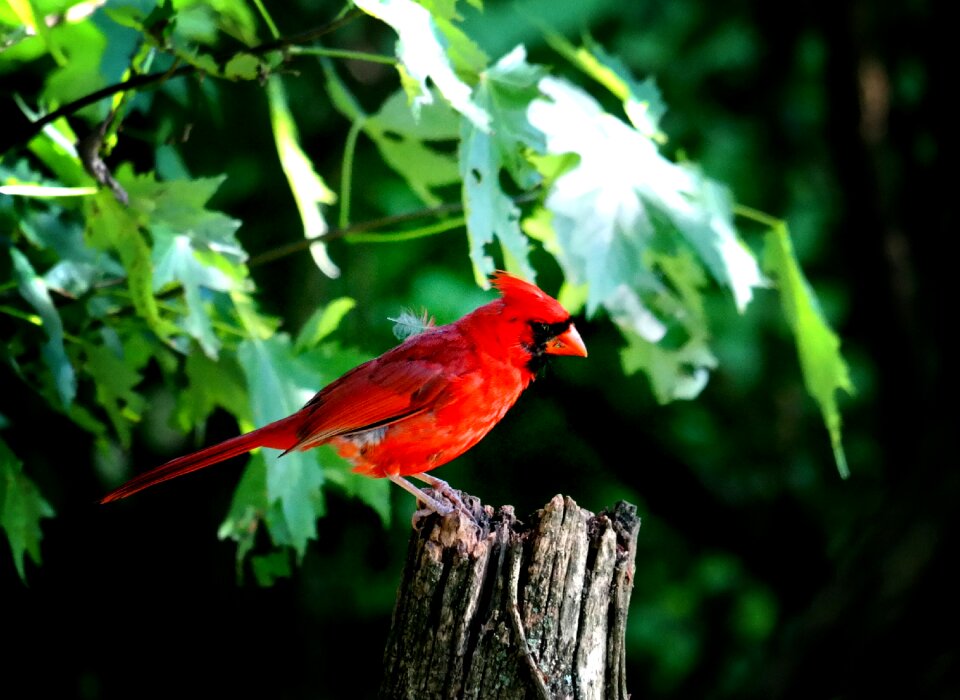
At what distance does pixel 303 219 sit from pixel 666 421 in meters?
2.80

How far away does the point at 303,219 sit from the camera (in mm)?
2197

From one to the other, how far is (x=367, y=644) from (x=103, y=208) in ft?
9.99

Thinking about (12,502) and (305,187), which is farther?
(305,187)

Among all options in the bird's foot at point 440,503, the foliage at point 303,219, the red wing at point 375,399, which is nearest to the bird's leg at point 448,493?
the bird's foot at point 440,503

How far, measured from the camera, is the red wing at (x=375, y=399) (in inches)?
72.1

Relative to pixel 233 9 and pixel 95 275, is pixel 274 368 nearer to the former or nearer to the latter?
pixel 95 275

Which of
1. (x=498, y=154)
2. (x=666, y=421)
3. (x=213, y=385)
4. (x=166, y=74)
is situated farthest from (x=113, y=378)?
(x=666, y=421)

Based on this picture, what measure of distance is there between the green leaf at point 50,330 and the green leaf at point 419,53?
2.58 ft

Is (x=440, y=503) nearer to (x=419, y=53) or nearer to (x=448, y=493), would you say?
(x=448, y=493)

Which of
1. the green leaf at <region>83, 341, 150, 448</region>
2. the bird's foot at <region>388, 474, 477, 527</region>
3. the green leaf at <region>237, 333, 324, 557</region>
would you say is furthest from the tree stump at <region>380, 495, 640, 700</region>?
the green leaf at <region>83, 341, 150, 448</region>

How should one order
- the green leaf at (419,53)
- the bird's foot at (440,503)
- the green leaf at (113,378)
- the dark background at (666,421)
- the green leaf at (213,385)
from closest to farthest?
the green leaf at (419,53) < the bird's foot at (440,503) < the green leaf at (113,378) < the green leaf at (213,385) < the dark background at (666,421)

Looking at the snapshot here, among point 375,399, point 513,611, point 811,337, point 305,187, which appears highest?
point 305,187

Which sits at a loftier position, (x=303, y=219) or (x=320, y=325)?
(x=303, y=219)

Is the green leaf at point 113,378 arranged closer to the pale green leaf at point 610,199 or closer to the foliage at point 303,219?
the foliage at point 303,219
